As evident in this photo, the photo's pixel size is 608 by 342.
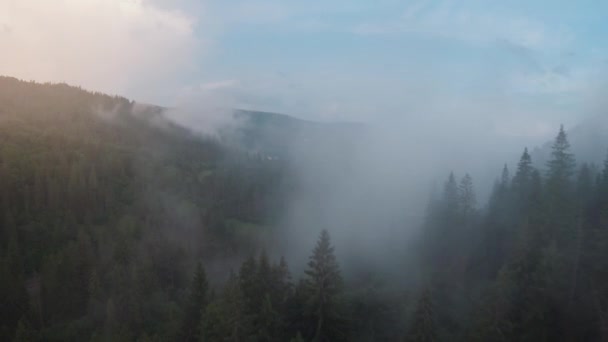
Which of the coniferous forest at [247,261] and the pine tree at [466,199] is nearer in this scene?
the coniferous forest at [247,261]

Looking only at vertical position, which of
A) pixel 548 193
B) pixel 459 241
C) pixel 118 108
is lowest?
pixel 459 241

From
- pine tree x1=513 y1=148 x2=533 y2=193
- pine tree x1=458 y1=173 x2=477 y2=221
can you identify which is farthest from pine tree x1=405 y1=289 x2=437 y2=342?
pine tree x1=458 y1=173 x2=477 y2=221

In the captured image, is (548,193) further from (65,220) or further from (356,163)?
(356,163)

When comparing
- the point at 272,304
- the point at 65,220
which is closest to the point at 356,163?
the point at 65,220

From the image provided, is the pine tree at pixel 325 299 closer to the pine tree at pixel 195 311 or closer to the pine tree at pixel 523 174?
the pine tree at pixel 195 311

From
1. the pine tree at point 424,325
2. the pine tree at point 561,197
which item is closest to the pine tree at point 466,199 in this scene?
the pine tree at point 561,197

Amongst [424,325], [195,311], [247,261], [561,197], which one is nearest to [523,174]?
[561,197]
